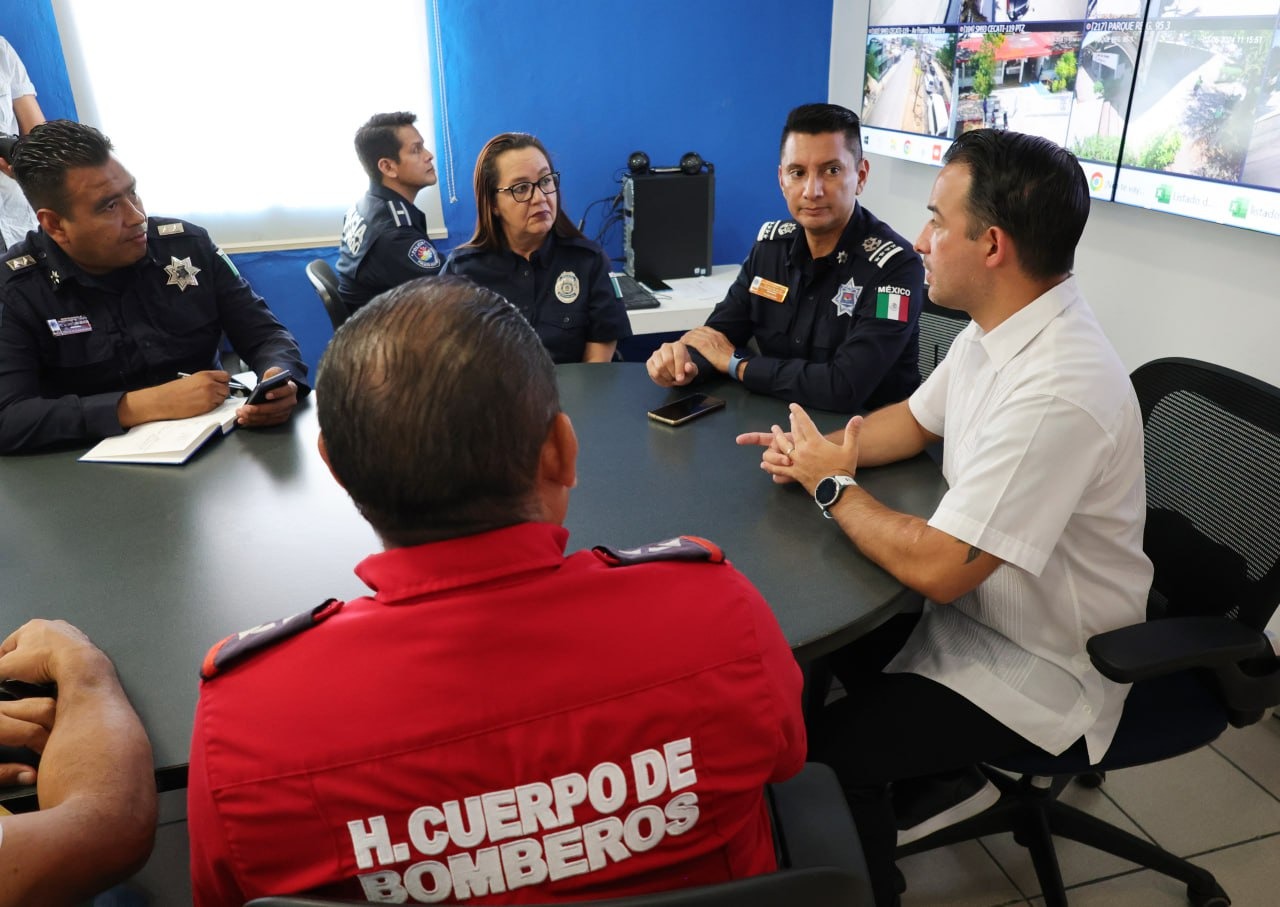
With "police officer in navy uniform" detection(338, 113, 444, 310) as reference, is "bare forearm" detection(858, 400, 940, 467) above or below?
below

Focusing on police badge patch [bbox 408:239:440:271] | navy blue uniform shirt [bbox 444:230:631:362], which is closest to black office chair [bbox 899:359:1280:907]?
navy blue uniform shirt [bbox 444:230:631:362]

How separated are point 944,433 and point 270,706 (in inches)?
50.8

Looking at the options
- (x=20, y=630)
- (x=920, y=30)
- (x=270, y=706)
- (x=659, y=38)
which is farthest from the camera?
(x=659, y=38)

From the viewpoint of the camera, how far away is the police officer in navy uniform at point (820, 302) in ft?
6.41

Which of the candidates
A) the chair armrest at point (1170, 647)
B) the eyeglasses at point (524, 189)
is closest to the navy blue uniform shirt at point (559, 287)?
the eyeglasses at point (524, 189)

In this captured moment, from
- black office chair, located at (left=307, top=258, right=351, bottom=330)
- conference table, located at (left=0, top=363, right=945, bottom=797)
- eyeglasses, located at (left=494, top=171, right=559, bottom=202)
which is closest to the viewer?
conference table, located at (left=0, top=363, right=945, bottom=797)

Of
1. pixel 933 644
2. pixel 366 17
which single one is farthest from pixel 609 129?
pixel 933 644

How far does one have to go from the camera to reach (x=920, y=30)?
317cm

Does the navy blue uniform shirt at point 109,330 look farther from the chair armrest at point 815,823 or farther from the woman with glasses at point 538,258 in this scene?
the chair armrest at point 815,823

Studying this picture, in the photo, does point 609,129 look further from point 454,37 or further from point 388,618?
point 388,618

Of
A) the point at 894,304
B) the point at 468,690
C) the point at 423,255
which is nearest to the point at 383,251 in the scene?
the point at 423,255

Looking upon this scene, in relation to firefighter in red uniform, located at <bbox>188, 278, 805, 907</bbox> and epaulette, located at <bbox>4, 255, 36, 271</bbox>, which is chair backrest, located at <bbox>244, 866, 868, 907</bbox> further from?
epaulette, located at <bbox>4, 255, 36, 271</bbox>

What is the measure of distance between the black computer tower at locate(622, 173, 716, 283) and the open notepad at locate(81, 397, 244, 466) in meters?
2.15

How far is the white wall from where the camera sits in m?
2.21
